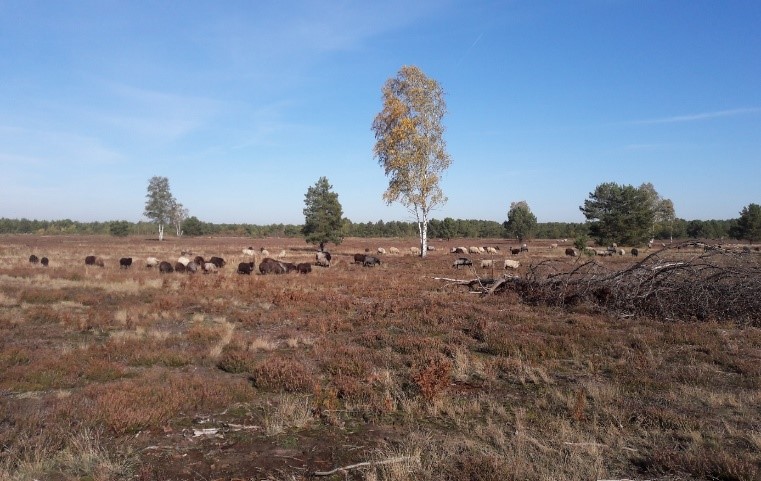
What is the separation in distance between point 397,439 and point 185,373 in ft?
15.6

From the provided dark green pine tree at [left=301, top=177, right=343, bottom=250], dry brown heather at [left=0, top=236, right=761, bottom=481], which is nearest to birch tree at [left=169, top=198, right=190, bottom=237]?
dark green pine tree at [left=301, top=177, right=343, bottom=250]

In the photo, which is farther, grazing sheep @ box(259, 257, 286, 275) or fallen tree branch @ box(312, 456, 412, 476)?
grazing sheep @ box(259, 257, 286, 275)

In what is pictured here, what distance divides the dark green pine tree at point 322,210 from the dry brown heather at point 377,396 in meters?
30.6

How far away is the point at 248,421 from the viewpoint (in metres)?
5.95

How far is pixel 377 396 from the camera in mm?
6621

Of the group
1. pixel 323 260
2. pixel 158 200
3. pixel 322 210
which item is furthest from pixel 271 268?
pixel 158 200

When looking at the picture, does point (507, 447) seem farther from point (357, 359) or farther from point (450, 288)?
point (450, 288)

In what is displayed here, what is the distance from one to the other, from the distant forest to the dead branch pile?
68709mm

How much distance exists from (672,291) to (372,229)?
93.6m

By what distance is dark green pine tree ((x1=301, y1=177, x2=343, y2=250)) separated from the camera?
43.8 meters

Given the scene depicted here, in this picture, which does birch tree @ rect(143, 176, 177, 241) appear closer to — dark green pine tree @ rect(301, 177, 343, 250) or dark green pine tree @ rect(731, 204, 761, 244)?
dark green pine tree @ rect(301, 177, 343, 250)

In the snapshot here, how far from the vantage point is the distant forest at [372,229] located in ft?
265

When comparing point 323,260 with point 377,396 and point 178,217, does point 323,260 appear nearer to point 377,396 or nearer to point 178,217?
point 377,396

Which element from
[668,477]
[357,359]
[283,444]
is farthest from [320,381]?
[668,477]
